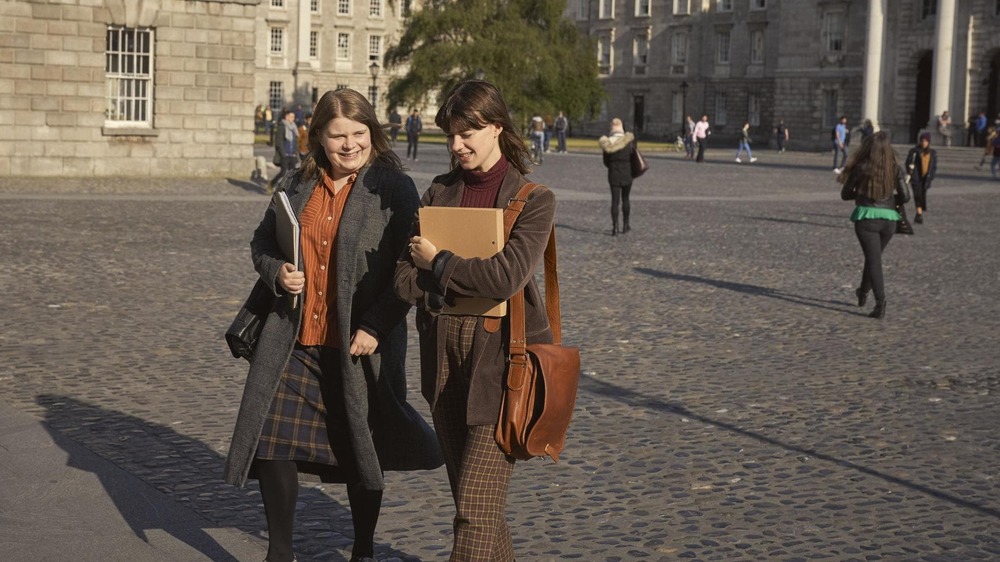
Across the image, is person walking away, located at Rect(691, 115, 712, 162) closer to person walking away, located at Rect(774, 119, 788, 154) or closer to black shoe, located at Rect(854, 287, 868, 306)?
person walking away, located at Rect(774, 119, 788, 154)

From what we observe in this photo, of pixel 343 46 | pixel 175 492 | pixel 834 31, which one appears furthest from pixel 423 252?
pixel 343 46

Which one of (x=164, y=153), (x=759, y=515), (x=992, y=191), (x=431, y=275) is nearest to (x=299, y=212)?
(x=431, y=275)

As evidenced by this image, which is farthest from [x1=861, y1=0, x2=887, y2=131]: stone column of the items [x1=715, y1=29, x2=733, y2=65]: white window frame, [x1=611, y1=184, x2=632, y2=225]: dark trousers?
[x1=611, y1=184, x2=632, y2=225]: dark trousers

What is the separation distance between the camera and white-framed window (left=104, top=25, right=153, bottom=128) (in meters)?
29.7

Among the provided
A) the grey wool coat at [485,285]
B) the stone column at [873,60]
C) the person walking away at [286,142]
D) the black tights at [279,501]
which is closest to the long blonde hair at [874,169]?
the grey wool coat at [485,285]

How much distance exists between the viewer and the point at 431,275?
433cm

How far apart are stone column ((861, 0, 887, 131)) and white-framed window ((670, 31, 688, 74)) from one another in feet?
65.6

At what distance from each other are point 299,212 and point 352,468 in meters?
0.88

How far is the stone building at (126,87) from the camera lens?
28.6 metres

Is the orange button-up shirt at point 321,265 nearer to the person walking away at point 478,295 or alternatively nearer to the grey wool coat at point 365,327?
the grey wool coat at point 365,327

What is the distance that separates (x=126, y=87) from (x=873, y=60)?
148 ft

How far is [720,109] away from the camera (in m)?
84.2

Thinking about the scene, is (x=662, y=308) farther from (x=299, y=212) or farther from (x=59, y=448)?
(x=299, y=212)

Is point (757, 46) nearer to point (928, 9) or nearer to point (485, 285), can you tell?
point (928, 9)
